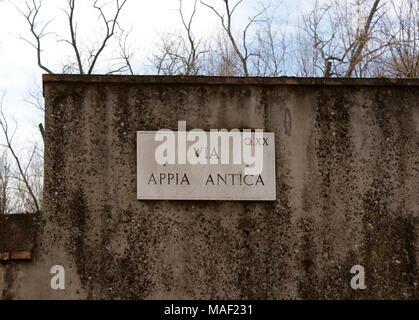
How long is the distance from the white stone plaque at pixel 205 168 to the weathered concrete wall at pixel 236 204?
0.34 ft

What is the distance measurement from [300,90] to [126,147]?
6.97ft

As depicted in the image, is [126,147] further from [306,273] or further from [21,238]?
[306,273]

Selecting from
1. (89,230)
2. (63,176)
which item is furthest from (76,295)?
(63,176)

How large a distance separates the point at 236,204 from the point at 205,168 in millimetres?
541

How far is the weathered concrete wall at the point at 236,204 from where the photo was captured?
7148mm

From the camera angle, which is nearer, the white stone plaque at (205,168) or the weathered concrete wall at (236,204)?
the weathered concrete wall at (236,204)

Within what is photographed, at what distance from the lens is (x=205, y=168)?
7395 millimetres
